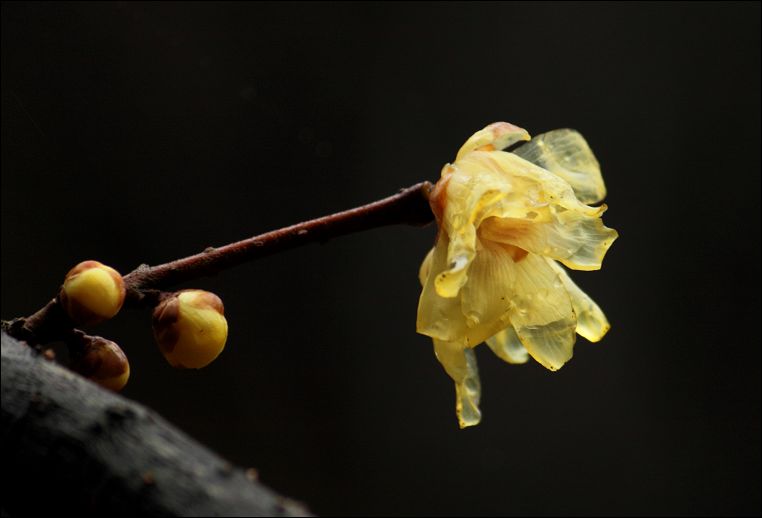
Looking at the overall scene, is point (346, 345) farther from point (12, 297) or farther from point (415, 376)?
point (12, 297)

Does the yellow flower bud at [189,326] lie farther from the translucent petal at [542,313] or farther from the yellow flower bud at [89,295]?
the translucent petal at [542,313]

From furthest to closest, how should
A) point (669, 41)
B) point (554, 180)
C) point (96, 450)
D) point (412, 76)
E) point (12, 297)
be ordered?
point (669, 41) < point (412, 76) < point (12, 297) < point (554, 180) < point (96, 450)

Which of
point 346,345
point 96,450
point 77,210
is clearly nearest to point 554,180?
point 96,450

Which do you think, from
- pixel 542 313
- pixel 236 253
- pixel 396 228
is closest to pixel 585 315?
pixel 542 313

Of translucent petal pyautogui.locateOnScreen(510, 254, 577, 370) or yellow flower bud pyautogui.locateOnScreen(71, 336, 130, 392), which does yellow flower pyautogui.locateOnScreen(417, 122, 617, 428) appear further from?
yellow flower bud pyautogui.locateOnScreen(71, 336, 130, 392)

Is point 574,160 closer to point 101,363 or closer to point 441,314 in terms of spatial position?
point 441,314
